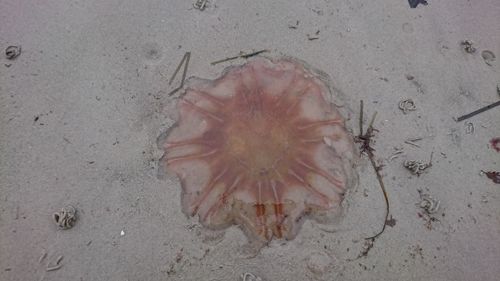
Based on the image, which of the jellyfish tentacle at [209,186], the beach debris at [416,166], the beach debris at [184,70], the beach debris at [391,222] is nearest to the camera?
the jellyfish tentacle at [209,186]

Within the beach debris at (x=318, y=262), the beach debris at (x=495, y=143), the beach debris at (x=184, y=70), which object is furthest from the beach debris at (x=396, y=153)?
the beach debris at (x=184, y=70)

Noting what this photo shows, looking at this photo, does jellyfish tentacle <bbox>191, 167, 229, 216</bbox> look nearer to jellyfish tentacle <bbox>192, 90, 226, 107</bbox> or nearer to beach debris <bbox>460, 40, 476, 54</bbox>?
jellyfish tentacle <bbox>192, 90, 226, 107</bbox>

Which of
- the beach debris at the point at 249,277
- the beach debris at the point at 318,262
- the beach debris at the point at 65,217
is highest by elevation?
the beach debris at the point at 318,262

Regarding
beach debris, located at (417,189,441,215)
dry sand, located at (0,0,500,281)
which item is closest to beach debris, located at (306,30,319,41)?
dry sand, located at (0,0,500,281)

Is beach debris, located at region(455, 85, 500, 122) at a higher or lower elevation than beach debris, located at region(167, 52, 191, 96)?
higher

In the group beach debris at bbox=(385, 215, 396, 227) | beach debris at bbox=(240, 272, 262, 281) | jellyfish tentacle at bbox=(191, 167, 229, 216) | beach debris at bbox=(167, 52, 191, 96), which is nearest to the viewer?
beach debris at bbox=(240, 272, 262, 281)

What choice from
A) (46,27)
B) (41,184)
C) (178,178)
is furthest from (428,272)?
(46,27)

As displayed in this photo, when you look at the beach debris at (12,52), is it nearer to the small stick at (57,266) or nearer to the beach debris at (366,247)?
the small stick at (57,266)
